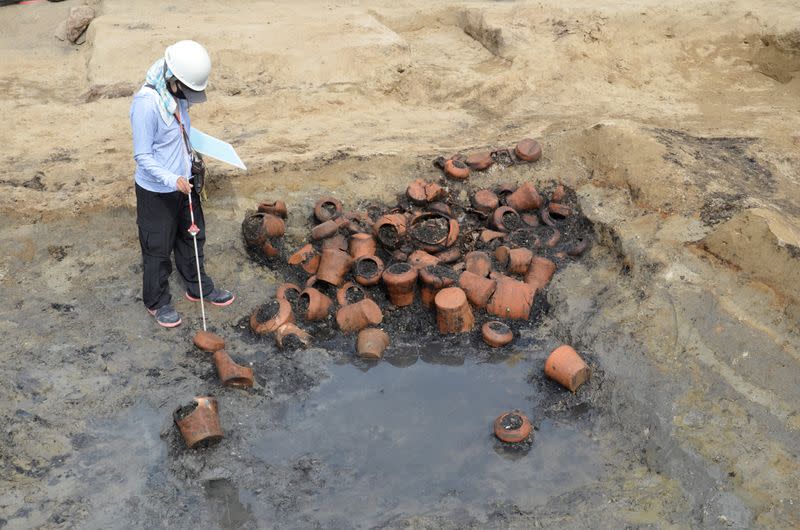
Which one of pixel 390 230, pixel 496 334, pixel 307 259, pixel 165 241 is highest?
pixel 165 241

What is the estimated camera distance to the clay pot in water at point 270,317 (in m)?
4.57

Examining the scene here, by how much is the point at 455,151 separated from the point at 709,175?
2.06 m

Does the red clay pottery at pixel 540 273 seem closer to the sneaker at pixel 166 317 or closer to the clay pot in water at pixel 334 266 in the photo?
the clay pot in water at pixel 334 266

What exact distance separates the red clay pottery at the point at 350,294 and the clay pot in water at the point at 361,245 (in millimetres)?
249

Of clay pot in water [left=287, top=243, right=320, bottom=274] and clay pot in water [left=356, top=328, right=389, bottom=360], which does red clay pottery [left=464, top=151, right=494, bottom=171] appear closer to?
clay pot in water [left=287, top=243, right=320, bottom=274]

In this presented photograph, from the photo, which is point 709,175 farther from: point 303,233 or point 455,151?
point 303,233

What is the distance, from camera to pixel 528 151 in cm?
595

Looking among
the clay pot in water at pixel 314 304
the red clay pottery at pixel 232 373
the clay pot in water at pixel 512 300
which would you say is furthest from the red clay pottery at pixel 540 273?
the red clay pottery at pixel 232 373

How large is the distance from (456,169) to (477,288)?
1.36 m

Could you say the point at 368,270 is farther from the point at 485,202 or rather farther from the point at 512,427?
the point at 512,427

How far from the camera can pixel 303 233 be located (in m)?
5.46

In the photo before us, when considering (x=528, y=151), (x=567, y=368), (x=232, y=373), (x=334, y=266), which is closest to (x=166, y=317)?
(x=232, y=373)

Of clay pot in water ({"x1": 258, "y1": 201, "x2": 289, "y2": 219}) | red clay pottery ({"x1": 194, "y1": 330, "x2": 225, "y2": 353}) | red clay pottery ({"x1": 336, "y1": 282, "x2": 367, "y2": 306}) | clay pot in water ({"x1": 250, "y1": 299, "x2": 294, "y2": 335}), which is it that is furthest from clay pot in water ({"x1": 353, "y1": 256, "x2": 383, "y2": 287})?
red clay pottery ({"x1": 194, "y1": 330, "x2": 225, "y2": 353})

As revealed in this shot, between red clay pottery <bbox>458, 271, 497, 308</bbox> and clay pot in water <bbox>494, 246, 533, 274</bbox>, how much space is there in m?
0.31
